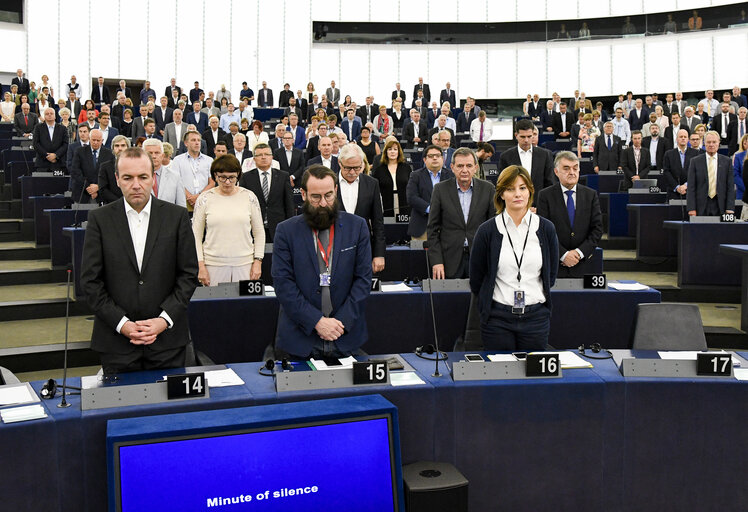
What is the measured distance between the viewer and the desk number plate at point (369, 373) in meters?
2.63

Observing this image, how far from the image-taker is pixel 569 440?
273 centimetres

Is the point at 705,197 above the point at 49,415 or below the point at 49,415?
above

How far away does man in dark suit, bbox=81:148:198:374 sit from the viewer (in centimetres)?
294

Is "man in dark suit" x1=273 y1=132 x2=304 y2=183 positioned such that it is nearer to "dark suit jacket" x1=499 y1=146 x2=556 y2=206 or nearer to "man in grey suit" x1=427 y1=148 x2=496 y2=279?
"dark suit jacket" x1=499 y1=146 x2=556 y2=206

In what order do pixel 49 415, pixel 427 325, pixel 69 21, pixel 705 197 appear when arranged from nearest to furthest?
1. pixel 49 415
2. pixel 427 325
3. pixel 705 197
4. pixel 69 21

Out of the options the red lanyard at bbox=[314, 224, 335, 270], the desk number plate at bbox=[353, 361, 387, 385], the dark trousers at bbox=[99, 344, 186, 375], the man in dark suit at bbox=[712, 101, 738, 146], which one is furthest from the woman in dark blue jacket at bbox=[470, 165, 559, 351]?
the man in dark suit at bbox=[712, 101, 738, 146]

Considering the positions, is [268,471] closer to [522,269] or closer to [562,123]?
[522,269]

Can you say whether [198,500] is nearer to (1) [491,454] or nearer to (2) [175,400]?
(2) [175,400]

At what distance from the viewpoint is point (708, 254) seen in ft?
22.7

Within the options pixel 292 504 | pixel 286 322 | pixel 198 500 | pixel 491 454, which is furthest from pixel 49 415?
pixel 491 454

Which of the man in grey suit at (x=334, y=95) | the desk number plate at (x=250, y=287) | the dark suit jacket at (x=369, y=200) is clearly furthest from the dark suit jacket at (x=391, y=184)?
the man in grey suit at (x=334, y=95)

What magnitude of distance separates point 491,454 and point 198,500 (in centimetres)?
112

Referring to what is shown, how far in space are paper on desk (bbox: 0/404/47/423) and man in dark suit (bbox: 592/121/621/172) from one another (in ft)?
32.5

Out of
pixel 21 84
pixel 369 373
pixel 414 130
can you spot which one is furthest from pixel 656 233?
pixel 21 84
